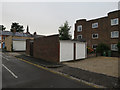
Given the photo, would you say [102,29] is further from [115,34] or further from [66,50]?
[66,50]

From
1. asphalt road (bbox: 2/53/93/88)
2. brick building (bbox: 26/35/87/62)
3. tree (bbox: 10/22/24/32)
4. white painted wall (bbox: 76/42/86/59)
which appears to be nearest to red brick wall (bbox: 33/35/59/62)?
brick building (bbox: 26/35/87/62)

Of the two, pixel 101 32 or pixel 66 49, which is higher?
pixel 101 32

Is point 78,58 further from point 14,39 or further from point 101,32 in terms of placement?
point 14,39

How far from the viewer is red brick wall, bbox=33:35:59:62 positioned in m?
11.7

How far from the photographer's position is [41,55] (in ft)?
48.1

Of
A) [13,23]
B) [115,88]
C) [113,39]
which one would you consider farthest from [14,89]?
[13,23]

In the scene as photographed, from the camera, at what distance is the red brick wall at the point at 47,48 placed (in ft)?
38.5

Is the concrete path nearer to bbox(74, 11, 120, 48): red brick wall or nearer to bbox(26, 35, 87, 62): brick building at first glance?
bbox(26, 35, 87, 62): brick building

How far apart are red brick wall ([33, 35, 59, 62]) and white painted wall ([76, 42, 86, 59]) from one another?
3.66m

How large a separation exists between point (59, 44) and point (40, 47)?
467cm

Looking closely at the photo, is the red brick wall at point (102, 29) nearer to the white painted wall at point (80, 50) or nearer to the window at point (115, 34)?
the window at point (115, 34)

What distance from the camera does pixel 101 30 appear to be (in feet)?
75.6

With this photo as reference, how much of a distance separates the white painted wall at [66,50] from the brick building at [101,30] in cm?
748

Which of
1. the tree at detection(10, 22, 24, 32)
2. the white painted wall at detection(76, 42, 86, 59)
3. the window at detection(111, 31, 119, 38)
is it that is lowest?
the white painted wall at detection(76, 42, 86, 59)
